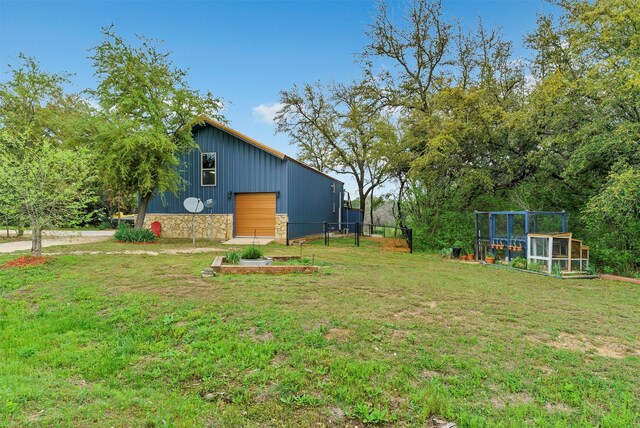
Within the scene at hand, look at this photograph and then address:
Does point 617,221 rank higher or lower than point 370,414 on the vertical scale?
higher

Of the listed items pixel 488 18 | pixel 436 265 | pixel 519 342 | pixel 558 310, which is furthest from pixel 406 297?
pixel 488 18

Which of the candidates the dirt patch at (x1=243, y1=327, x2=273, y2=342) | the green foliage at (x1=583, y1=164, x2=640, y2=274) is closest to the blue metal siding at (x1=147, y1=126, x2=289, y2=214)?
the green foliage at (x1=583, y1=164, x2=640, y2=274)

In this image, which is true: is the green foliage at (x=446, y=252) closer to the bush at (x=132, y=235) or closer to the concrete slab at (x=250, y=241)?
the concrete slab at (x=250, y=241)

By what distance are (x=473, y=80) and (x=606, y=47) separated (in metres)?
5.51

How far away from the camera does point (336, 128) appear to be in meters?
21.8

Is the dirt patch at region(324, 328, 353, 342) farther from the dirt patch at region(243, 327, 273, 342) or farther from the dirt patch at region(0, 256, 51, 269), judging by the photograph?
the dirt patch at region(0, 256, 51, 269)

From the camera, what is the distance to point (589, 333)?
3.61 metres

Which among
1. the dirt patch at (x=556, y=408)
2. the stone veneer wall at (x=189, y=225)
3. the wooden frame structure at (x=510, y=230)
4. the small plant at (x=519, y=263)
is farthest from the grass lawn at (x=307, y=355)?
the stone veneer wall at (x=189, y=225)

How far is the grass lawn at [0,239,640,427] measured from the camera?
7.06ft

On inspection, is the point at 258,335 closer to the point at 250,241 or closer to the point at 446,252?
the point at 446,252

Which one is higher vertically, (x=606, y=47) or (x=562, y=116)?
(x=606, y=47)

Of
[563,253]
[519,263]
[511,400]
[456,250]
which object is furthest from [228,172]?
[511,400]

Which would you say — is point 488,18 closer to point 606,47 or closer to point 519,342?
point 606,47

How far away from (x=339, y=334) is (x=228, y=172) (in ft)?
40.2
